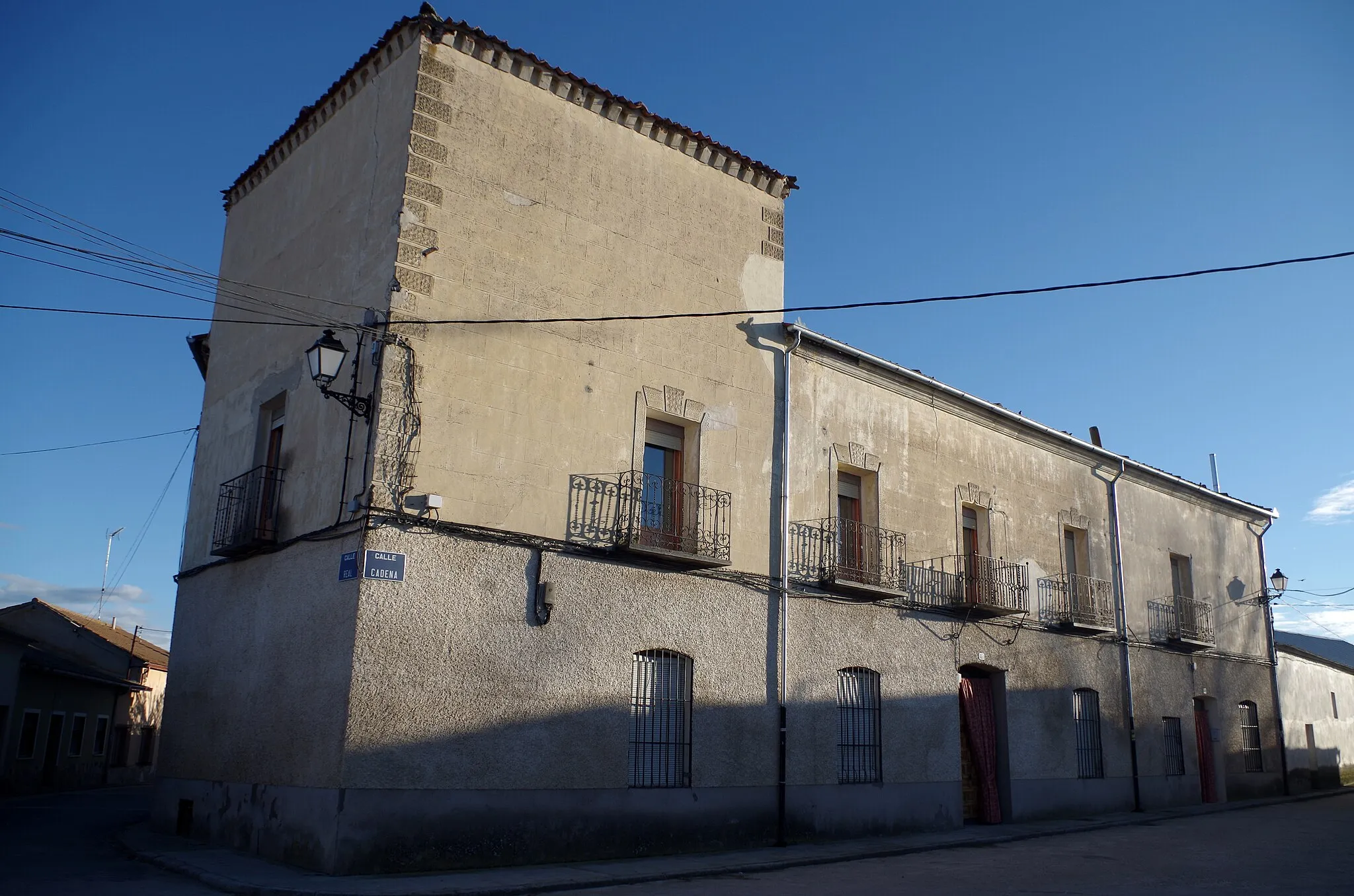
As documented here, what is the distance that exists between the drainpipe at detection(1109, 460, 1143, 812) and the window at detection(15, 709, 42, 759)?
955 inches

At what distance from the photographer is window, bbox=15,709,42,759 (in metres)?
24.3

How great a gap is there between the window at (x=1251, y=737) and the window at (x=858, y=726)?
13156 mm

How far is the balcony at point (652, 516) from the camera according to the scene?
12.2 metres

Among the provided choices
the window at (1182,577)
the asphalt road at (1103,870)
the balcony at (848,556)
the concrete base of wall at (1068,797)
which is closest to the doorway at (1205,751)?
the window at (1182,577)

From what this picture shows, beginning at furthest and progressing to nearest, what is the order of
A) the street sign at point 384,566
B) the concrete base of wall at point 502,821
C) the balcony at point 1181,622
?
the balcony at point 1181,622, the street sign at point 384,566, the concrete base of wall at point 502,821

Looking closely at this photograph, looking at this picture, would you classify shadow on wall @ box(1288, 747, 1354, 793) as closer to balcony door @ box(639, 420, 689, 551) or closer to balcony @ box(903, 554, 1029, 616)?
balcony @ box(903, 554, 1029, 616)

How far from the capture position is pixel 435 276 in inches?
453

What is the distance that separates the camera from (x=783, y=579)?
552 inches

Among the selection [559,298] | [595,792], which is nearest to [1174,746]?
[595,792]

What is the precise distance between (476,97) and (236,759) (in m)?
8.26

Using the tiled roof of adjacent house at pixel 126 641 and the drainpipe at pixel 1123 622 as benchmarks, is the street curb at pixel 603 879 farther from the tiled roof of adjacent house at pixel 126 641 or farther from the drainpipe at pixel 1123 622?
the tiled roof of adjacent house at pixel 126 641

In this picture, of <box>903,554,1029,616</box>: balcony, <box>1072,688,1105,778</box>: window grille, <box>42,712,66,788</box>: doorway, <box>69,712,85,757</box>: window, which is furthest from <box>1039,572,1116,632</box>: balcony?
<box>69,712,85,757</box>: window

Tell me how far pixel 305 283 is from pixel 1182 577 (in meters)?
19.6

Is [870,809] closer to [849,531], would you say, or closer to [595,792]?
[849,531]
